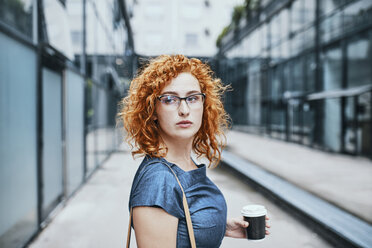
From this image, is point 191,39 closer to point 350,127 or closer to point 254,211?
point 350,127

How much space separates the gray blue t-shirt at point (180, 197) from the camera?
3.84 feet

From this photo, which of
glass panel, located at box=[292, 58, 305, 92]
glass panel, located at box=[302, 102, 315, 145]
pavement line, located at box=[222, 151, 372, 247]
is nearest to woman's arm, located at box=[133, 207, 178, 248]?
pavement line, located at box=[222, 151, 372, 247]

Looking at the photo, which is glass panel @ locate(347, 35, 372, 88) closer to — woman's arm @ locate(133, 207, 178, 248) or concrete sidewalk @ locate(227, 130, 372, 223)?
concrete sidewalk @ locate(227, 130, 372, 223)

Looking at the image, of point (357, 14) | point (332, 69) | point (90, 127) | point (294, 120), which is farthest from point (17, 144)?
point (294, 120)

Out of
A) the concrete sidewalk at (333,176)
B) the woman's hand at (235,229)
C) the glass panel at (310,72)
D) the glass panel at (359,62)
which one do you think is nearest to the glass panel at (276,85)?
the glass panel at (310,72)

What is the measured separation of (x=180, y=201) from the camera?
123cm

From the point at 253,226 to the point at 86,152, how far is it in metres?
7.43

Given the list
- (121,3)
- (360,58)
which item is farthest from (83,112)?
(121,3)

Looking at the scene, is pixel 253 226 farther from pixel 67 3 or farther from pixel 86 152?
pixel 86 152

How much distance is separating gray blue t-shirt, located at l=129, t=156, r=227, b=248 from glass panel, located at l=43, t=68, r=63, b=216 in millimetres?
4116

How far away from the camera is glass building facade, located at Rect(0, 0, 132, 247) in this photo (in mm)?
3613

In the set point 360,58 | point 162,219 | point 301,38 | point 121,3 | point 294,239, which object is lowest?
point 294,239

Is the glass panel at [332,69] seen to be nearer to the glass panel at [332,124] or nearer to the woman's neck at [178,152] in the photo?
the glass panel at [332,124]

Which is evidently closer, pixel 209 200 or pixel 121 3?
pixel 209 200
